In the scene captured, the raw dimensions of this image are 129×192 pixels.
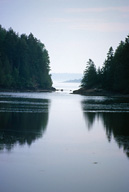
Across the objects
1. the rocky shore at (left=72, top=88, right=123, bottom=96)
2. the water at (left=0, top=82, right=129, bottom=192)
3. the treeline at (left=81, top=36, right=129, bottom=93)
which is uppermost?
the treeline at (left=81, top=36, right=129, bottom=93)

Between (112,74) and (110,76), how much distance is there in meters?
0.81

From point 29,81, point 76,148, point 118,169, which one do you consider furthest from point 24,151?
point 29,81

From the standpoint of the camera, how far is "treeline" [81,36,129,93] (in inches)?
3430

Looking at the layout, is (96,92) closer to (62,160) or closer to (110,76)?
(110,76)

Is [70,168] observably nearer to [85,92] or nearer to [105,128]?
[105,128]

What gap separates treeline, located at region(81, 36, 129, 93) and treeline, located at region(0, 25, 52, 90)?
72.0ft

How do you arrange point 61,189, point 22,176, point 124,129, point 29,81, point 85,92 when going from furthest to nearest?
point 29,81 < point 85,92 < point 124,129 < point 22,176 < point 61,189

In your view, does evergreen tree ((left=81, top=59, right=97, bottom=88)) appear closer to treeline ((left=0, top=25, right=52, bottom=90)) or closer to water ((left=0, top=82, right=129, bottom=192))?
treeline ((left=0, top=25, right=52, bottom=90))

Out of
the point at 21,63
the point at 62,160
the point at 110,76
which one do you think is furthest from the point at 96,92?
the point at 62,160

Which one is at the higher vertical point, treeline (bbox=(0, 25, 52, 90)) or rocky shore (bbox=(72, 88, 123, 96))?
treeline (bbox=(0, 25, 52, 90))

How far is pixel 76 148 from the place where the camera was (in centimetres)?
1773

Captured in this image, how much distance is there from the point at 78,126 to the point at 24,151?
1131 centimetres

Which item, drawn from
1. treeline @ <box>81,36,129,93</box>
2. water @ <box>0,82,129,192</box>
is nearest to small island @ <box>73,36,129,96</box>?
treeline @ <box>81,36,129,93</box>

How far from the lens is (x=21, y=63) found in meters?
133
